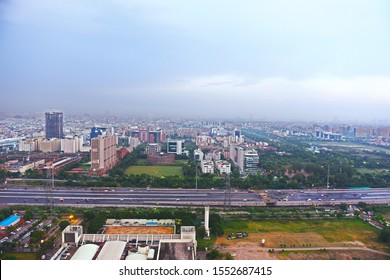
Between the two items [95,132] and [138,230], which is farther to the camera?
[95,132]

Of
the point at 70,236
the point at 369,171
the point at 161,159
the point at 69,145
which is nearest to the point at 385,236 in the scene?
the point at 70,236

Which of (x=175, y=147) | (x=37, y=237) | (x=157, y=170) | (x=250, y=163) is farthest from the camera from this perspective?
(x=175, y=147)

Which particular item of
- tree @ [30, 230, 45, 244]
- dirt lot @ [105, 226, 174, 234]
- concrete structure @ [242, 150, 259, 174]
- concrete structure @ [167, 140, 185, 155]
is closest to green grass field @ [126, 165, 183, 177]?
concrete structure @ [242, 150, 259, 174]

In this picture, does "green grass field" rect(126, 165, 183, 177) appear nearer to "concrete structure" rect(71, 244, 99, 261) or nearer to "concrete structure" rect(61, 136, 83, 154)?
"concrete structure" rect(61, 136, 83, 154)

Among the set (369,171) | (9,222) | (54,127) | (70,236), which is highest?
(54,127)

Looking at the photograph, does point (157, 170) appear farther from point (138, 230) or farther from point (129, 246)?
point (129, 246)

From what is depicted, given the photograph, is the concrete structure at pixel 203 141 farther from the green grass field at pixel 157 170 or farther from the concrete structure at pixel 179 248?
the concrete structure at pixel 179 248
